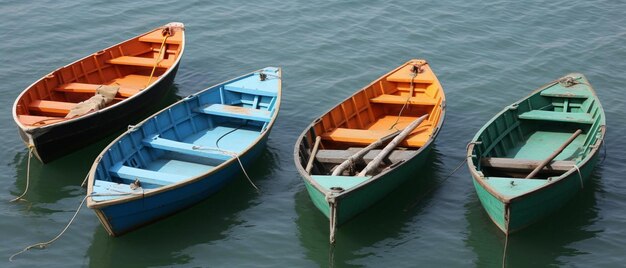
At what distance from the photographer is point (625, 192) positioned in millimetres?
19250

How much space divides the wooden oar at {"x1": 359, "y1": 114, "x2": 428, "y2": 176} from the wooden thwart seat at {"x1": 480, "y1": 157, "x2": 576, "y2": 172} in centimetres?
179

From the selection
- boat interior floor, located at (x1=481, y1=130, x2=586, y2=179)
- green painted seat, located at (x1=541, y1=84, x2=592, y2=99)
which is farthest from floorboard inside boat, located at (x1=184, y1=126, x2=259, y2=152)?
green painted seat, located at (x1=541, y1=84, x2=592, y2=99)

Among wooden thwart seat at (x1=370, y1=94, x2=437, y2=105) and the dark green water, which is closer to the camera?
the dark green water

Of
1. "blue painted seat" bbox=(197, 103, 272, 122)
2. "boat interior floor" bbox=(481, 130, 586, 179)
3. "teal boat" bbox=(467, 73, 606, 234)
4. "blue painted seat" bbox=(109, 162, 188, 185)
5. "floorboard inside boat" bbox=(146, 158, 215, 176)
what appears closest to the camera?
"teal boat" bbox=(467, 73, 606, 234)

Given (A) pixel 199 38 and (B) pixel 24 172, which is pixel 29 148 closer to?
(B) pixel 24 172

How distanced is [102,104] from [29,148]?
6.84 ft

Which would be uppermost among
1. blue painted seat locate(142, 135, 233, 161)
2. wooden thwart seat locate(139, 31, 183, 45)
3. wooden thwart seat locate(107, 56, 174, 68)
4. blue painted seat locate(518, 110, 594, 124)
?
wooden thwart seat locate(139, 31, 183, 45)

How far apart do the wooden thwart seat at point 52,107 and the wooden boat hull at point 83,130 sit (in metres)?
0.72

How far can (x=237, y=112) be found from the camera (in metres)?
20.8

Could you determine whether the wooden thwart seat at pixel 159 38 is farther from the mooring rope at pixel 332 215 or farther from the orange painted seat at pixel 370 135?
the mooring rope at pixel 332 215

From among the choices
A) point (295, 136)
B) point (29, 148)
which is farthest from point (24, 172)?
point (295, 136)

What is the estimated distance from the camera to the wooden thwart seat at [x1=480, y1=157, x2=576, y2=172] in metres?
18.0

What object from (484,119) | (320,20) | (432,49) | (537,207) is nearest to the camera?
(537,207)

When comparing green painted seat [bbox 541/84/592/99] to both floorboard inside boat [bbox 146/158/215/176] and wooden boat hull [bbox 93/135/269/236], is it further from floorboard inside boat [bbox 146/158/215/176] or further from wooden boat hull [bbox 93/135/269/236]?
floorboard inside boat [bbox 146/158/215/176]
